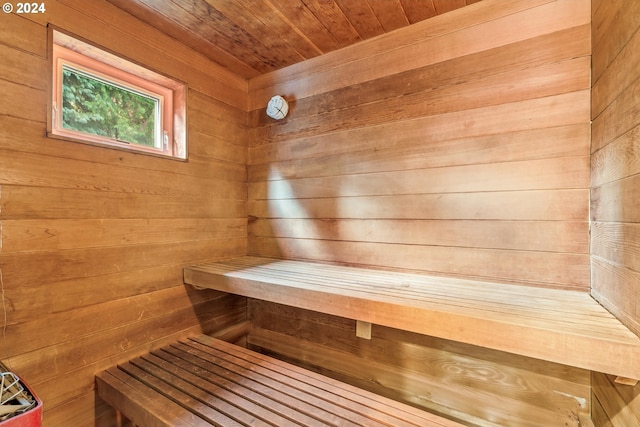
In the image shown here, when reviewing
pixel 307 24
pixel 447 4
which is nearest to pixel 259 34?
pixel 307 24

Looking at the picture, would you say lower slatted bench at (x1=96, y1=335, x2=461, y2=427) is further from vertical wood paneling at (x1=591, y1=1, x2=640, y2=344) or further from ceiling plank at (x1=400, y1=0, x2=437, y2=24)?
ceiling plank at (x1=400, y1=0, x2=437, y2=24)

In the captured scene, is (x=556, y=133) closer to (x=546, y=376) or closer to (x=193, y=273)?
(x=546, y=376)

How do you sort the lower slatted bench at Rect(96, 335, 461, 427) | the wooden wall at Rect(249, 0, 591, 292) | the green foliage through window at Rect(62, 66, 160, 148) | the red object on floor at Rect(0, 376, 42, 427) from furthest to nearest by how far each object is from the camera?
the green foliage through window at Rect(62, 66, 160, 148) < the wooden wall at Rect(249, 0, 591, 292) < the lower slatted bench at Rect(96, 335, 461, 427) < the red object on floor at Rect(0, 376, 42, 427)

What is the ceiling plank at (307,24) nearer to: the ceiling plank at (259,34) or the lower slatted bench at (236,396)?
the ceiling plank at (259,34)

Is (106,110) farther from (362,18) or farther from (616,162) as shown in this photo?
(616,162)

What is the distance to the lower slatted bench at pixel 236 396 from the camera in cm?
100

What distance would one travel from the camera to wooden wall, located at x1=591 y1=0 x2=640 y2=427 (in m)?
0.79

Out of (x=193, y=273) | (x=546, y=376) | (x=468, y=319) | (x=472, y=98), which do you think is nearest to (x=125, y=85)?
(x=193, y=273)

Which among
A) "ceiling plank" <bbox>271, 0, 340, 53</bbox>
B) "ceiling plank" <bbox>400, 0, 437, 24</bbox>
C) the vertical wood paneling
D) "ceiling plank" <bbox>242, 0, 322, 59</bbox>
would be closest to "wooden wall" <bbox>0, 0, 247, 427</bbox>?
"ceiling plank" <bbox>242, 0, 322, 59</bbox>

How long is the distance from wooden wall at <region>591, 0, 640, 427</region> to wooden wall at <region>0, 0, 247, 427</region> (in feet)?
6.19

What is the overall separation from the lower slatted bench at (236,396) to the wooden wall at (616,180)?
576 millimetres

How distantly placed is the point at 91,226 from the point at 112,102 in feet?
2.10

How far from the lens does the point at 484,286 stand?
4.04 ft

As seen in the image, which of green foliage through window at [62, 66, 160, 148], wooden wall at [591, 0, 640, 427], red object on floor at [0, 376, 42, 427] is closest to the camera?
red object on floor at [0, 376, 42, 427]
